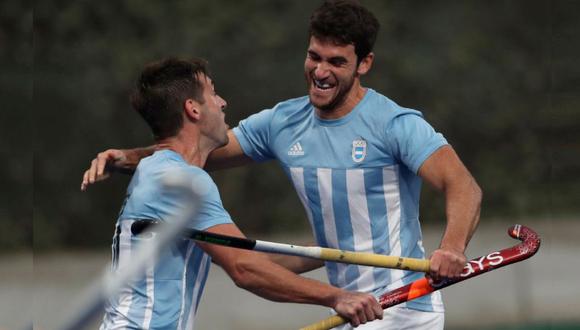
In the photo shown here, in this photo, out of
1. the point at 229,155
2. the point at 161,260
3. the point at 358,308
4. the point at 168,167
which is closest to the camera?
the point at 161,260

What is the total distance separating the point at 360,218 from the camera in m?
5.17

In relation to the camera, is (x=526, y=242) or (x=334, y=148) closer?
(x=526, y=242)

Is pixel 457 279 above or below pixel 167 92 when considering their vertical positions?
below

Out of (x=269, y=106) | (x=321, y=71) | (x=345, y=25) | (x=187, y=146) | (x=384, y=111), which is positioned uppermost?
(x=345, y=25)

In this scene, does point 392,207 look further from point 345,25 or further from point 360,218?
point 345,25

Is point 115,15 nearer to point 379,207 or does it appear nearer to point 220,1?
point 220,1

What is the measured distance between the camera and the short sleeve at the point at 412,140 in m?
4.99

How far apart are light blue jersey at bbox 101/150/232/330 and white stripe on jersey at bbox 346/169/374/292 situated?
0.67 metres

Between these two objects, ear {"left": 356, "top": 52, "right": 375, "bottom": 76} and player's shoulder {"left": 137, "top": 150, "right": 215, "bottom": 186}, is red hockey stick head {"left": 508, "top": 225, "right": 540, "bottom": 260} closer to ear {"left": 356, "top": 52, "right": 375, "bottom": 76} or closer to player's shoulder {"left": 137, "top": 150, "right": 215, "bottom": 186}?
ear {"left": 356, "top": 52, "right": 375, "bottom": 76}

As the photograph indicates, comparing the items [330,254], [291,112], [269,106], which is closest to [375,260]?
[330,254]

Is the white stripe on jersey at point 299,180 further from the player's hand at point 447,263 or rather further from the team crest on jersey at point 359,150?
the player's hand at point 447,263

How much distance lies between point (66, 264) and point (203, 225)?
6.05 metres

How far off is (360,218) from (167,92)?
893 mm

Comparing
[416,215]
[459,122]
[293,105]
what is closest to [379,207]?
[416,215]
